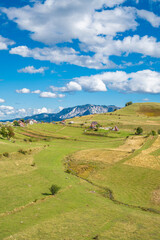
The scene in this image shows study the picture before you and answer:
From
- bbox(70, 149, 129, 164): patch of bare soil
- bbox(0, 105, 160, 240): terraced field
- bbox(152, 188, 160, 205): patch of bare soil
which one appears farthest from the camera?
bbox(70, 149, 129, 164): patch of bare soil

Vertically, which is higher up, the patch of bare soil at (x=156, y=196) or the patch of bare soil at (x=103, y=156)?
the patch of bare soil at (x=103, y=156)

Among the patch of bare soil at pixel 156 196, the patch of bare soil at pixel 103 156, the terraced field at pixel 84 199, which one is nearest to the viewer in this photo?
the terraced field at pixel 84 199

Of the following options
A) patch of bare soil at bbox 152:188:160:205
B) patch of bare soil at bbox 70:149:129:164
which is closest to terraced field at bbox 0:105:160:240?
patch of bare soil at bbox 152:188:160:205

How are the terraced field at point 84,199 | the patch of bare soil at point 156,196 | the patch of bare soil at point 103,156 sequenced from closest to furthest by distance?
1. the terraced field at point 84,199
2. the patch of bare soil at point 156,196
3. the patch of bare soil at point 103,156

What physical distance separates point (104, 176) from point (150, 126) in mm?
111559

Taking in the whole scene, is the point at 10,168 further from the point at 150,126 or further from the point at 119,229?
the point at 150,126

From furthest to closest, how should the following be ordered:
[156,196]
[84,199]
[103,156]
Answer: [103,156]
[156,196]
[84,199]

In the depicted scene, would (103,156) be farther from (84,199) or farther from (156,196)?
(84,199)

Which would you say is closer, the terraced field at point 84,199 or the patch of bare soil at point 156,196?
the terraced field at point 84,199

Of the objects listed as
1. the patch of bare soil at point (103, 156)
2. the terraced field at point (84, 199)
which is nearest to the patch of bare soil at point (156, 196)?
the terraced field at point (84, 199)

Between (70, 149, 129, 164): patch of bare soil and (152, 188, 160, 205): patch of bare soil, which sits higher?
(70, 149, 129, 164): patch of bare soil

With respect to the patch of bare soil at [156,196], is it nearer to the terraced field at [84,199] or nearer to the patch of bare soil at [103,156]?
the terraced field at [84,199]

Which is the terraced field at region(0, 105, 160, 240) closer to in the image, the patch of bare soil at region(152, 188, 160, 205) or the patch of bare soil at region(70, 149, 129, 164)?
the patch of bare soil at region(152, 188, 160, 205)

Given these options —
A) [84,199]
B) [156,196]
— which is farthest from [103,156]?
[84,199]
